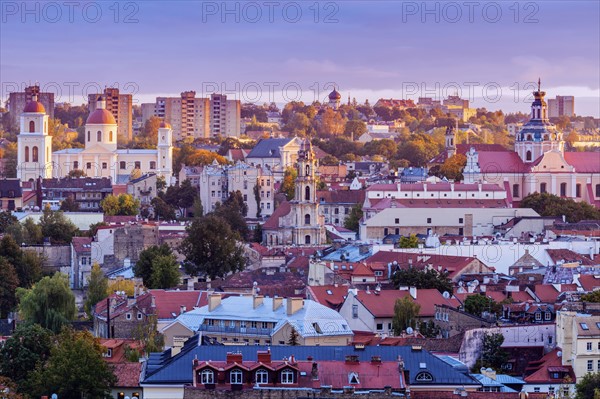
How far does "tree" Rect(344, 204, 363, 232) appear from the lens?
300 feet

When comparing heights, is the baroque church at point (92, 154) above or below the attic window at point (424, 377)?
above

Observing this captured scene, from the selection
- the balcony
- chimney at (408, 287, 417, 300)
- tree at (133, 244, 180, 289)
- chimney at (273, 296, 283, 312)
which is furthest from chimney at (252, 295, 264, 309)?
tree at (133, 244, 180, 289)

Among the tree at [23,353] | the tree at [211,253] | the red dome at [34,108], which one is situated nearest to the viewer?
the tree at [23,353]

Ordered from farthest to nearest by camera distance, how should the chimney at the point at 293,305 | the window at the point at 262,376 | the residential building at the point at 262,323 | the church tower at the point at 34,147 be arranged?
the church tower at the point at 34,147
the chimney at the point at 293,305
the residential building at the point at 262,323
the window at the point at 262,376

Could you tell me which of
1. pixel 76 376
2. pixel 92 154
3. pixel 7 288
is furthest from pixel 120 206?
pixel 76 376

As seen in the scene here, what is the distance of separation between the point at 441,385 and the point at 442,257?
2741cm

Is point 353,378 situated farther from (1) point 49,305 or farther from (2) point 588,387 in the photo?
(1) point 49,305

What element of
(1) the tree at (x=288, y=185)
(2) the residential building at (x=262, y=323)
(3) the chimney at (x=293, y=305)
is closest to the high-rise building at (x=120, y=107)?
(1) the tree at (x=288, y=185)

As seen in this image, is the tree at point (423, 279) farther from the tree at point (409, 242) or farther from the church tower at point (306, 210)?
the church tower at point (306, 210)

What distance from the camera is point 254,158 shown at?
120 m

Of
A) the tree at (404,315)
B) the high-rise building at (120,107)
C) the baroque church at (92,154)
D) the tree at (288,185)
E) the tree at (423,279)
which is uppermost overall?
the high-rise building at (120,107)

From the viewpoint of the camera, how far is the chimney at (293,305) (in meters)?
46.3

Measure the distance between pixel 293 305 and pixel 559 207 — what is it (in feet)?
144

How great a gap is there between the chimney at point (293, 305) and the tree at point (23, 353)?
543cm
